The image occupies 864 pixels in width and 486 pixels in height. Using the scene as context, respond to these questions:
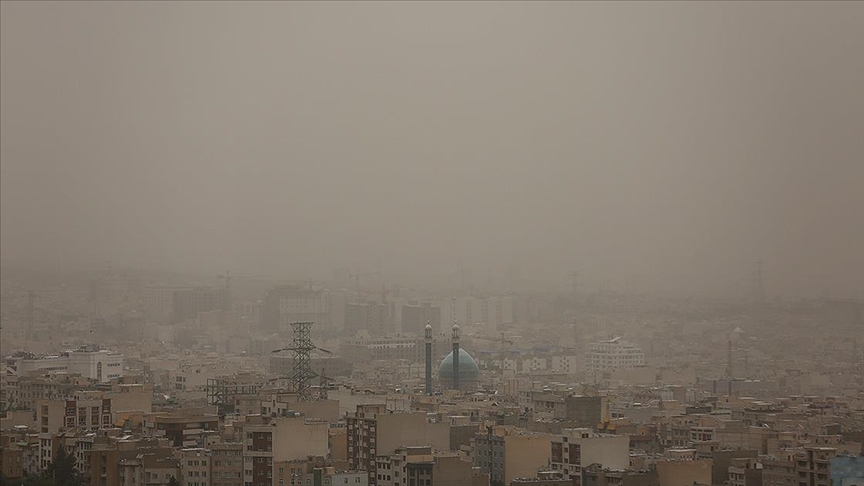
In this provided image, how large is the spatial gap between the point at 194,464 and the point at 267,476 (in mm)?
737

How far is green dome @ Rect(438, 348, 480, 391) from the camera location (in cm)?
2698

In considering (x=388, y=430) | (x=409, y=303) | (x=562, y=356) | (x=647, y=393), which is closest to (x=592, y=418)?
(x=388, y=430)

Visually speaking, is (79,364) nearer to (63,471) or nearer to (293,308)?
(293,308)

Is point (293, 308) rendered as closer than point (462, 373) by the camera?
No

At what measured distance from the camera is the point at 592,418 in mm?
18391

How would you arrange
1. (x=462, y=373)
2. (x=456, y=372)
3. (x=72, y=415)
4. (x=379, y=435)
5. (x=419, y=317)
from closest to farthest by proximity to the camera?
(x=379, y=435)
(x=72, y=415)
(x=456, y=372)
(x=462, y=373)
(x=419, y=317)

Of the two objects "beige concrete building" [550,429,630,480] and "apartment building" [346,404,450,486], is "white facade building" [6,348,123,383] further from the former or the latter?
"beige concrete building" [550,429,630,480]

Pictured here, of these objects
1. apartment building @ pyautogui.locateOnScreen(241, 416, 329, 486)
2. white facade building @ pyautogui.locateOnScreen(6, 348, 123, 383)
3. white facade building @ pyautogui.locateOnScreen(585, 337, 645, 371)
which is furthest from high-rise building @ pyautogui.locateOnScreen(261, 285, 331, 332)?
apartment building @ pyautogui.locateOnScreen(241, 416, 329, 486)

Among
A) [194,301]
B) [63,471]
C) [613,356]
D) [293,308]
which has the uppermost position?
[194,301]

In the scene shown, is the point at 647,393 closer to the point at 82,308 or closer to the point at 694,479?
the point at 694,479

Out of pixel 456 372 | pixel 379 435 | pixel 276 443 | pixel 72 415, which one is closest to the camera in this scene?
pixel 276 443

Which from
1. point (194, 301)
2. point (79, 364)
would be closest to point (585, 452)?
point (79, 364)

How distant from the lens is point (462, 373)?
27484 millimetres

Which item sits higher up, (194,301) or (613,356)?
(194,301)
